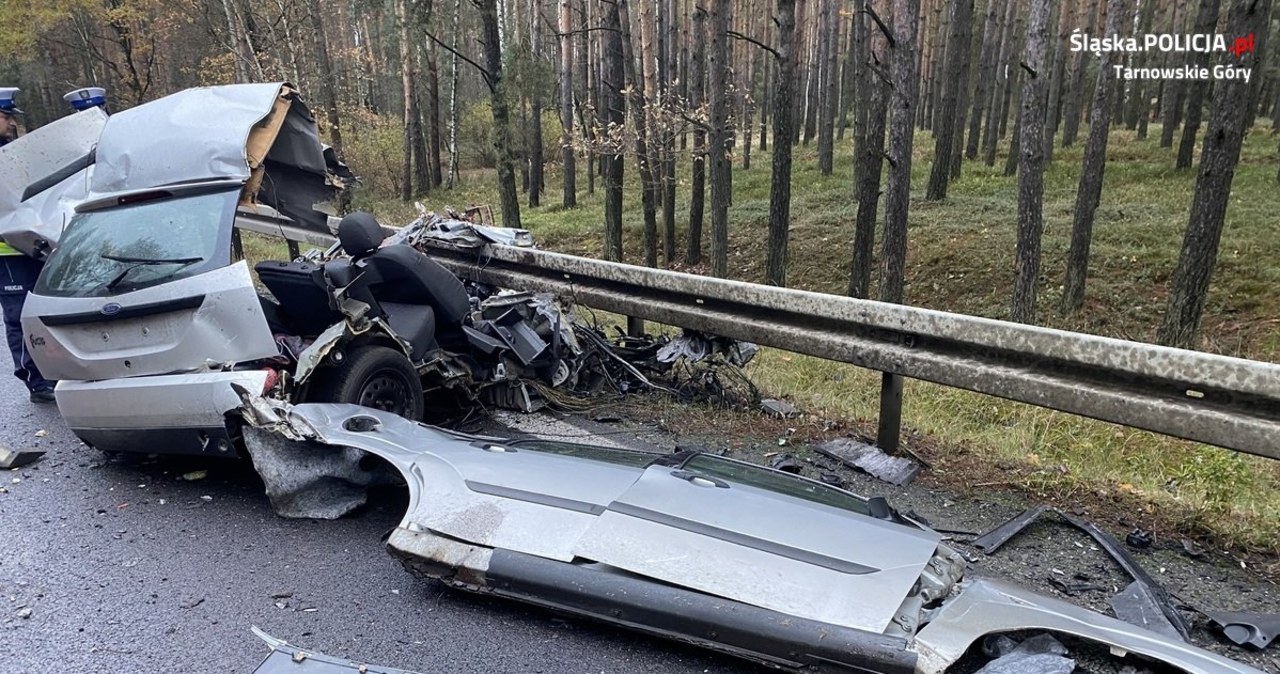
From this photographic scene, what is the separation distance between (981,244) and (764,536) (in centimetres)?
1464

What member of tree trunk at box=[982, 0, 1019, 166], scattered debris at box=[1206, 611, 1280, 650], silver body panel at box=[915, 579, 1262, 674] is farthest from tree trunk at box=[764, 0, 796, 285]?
tree trunk at box=[982, 0, 1019, 166]

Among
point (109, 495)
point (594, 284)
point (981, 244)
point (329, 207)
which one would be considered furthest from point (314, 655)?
point (981, 244)

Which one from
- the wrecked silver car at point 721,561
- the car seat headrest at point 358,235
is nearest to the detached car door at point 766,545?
the wrecked silver car at point 721,561

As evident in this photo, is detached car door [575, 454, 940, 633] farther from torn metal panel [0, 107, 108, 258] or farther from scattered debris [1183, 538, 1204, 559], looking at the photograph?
torn metal panel [0, 107, 108, 258]

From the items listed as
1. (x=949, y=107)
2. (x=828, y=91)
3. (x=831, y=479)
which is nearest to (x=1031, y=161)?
(x=949, y=107)

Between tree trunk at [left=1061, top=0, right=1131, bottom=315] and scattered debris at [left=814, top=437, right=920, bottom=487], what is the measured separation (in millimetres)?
10771

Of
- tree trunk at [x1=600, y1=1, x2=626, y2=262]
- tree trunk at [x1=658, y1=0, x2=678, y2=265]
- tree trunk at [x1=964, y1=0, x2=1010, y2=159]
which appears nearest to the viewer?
tree trunk at [x1=600, y1=1, x2=626, y2=262]

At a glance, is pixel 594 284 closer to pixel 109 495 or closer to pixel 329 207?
pixel 329 207

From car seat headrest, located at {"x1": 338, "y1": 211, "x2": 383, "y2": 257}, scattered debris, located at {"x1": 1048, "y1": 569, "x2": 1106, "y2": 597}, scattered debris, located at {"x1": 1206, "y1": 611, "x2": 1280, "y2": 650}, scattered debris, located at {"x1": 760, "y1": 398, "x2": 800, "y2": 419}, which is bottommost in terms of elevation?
scattered debris, located at {"x1": 760, "y1": 398, "x2": 800, "y2": 419}

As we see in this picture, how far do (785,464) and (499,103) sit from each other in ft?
33.5

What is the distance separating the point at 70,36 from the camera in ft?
110

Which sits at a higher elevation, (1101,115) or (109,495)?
(1101,115)

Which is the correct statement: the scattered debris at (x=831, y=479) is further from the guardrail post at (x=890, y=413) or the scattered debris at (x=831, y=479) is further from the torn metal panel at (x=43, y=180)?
the torn metal panel at (x=43, y=180)

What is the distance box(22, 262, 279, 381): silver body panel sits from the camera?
380 cm
